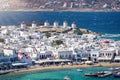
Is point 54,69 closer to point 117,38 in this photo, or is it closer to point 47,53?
point 47,53

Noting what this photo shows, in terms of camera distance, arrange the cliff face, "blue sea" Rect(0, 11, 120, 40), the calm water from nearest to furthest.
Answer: the calm water, "blue sea" Rect(0, 11, 120, 40), the cliff face

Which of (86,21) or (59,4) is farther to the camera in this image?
(59,4)

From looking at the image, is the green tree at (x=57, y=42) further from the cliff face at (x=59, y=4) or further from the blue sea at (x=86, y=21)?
the cliff face at (x=59, y=4)

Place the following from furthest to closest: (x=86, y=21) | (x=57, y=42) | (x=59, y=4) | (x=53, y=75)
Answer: (x=59, y=4), (x=86, y=21), (x=57, y=42), (x=53, y=75)

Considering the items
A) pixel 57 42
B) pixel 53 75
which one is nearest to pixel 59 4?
pixel 57 42

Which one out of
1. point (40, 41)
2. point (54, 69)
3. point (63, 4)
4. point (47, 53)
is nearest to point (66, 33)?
point (40, 41)

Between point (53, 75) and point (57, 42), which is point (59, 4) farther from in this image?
point (53, 75)

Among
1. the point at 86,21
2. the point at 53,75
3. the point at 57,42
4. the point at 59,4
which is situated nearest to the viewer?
the point at 53,75

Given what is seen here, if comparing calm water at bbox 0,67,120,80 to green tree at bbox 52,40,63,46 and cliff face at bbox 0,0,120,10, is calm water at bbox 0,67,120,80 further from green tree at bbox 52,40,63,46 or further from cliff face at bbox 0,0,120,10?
cliff face at bbox 0,0,120,10

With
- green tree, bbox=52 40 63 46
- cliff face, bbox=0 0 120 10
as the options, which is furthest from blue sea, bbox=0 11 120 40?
cliff face, bbox=0 0 120 10
